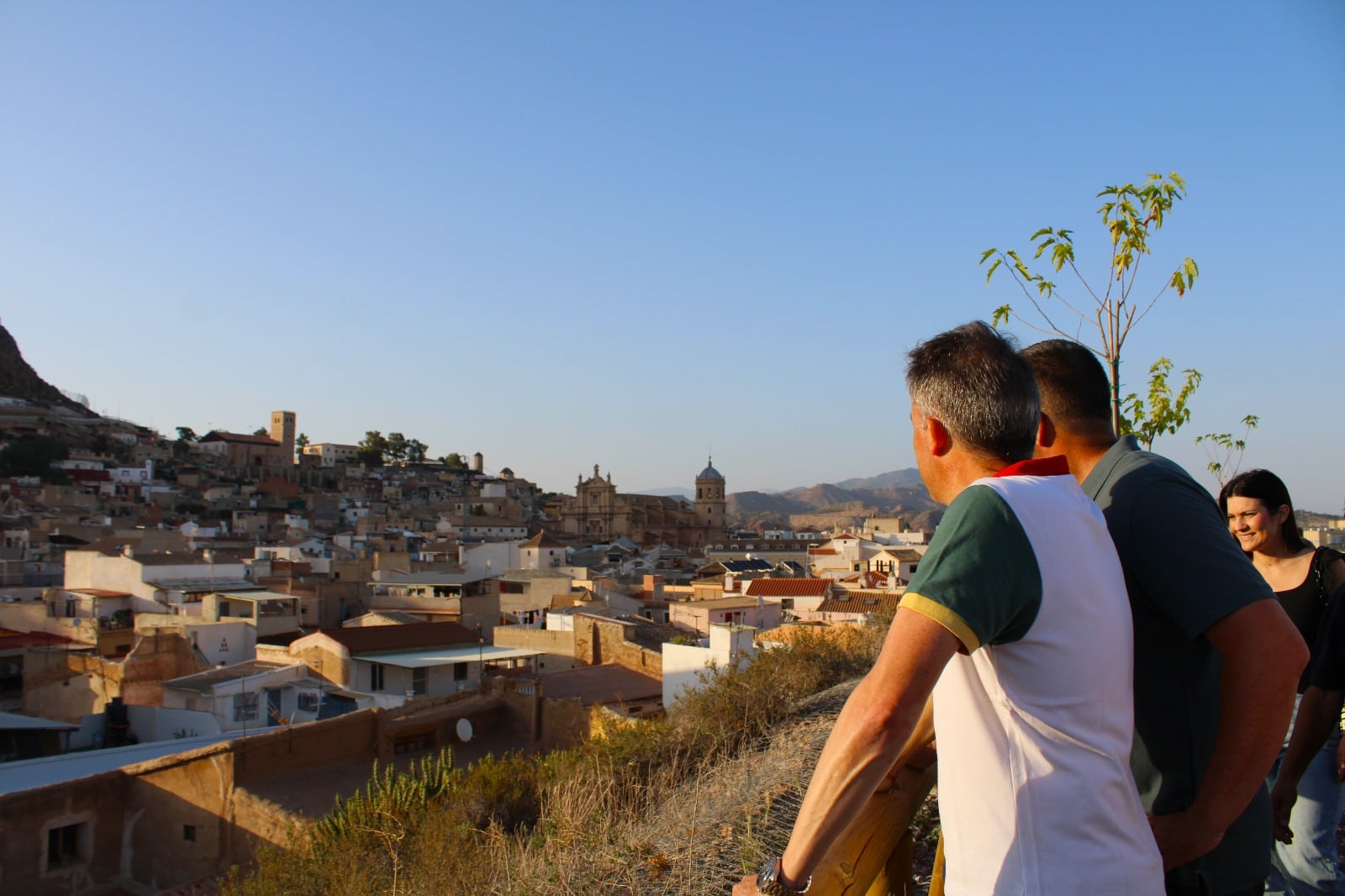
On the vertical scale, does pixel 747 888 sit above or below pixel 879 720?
below

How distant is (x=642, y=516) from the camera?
84125 millimetres

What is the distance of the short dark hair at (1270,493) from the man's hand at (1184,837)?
1.96 metres

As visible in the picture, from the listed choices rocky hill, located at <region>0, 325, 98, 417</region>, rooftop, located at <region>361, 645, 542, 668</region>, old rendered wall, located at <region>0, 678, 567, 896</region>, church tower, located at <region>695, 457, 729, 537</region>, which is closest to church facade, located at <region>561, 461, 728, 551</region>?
church tower, located at <region>695, 457, 729, 537</region>

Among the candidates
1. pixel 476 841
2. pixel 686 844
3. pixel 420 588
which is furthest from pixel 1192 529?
pixel 420 588

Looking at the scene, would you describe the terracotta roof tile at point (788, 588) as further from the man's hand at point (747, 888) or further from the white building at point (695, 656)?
the man's hand at point (747, 888)

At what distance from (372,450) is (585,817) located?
9981 centimetres

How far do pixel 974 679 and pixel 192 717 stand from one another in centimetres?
1952

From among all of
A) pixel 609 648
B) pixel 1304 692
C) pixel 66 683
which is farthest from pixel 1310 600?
pixel 66 683

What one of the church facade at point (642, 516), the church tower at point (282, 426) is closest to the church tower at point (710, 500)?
the church facade at point (642, 516)

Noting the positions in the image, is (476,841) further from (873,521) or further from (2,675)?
(873,521)

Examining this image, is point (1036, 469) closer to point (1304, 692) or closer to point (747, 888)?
point (747, 888)

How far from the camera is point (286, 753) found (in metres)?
13.0

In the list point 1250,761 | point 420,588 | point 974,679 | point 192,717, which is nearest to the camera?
point 974,679

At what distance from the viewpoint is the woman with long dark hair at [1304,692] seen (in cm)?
312
